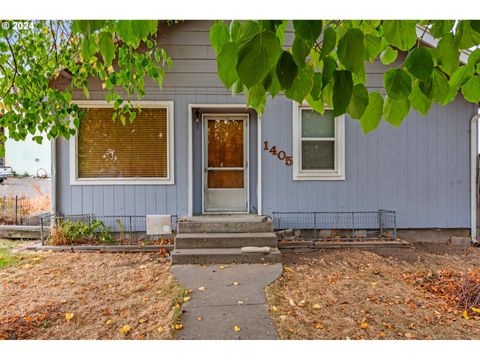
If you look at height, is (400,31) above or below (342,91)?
above

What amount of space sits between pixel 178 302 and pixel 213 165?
11.2ft

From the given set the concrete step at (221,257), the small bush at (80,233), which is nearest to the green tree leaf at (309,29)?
the concrete step at (221,257)

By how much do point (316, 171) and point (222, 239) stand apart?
7.49 ft

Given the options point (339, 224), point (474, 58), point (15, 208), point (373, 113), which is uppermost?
point (474, 58)

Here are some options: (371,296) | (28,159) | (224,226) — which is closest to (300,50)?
(371,296)

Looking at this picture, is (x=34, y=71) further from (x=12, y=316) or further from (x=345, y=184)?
(x=345, y=184)

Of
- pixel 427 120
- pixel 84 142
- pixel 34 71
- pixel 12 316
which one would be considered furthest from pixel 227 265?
pixel 427 120

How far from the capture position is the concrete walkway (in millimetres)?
2549

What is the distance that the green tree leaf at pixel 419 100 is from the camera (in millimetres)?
996

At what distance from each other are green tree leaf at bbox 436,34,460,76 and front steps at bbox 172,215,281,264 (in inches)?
150

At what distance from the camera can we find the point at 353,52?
0.78 metres

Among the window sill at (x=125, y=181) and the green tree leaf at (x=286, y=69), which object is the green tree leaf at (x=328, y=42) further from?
the window sill at (x=125, y=181)

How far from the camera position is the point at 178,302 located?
3156mm

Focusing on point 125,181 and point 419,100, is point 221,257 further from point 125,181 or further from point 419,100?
point 419,100
